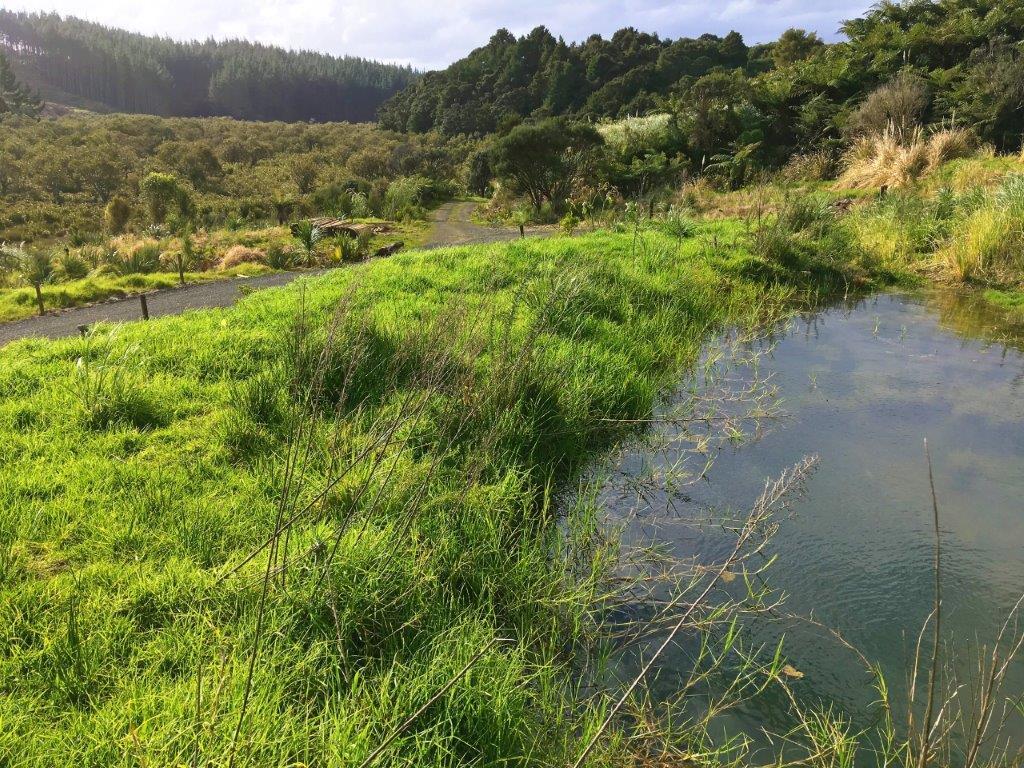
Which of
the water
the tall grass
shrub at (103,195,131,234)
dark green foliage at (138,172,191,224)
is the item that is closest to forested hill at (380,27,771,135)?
dark green foliage at (138,172,191,224)

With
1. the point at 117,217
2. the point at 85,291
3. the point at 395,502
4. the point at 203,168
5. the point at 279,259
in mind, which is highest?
the point at 203,168

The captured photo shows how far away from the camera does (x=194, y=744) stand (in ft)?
A: 6.22

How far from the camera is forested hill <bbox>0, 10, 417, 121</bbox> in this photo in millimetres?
102312

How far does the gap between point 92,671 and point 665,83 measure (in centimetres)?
5251

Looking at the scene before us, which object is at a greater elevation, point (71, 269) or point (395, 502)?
point (71, 269)

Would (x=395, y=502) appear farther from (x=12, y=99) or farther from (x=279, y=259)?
(x=12, y=99)

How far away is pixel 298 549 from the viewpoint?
2.76 metres

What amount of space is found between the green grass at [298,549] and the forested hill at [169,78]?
10614cm

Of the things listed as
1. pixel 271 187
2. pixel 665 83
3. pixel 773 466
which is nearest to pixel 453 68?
pixel 665 83

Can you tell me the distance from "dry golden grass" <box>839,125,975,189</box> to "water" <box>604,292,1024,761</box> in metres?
10.1

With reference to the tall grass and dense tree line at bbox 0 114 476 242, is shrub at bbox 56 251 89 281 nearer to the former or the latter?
dense tree line at bbox 0 114 476 242

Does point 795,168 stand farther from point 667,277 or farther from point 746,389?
point 746,389

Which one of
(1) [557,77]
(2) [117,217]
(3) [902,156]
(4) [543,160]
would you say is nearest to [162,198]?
(2) [117,217]

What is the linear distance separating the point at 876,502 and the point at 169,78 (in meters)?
130
